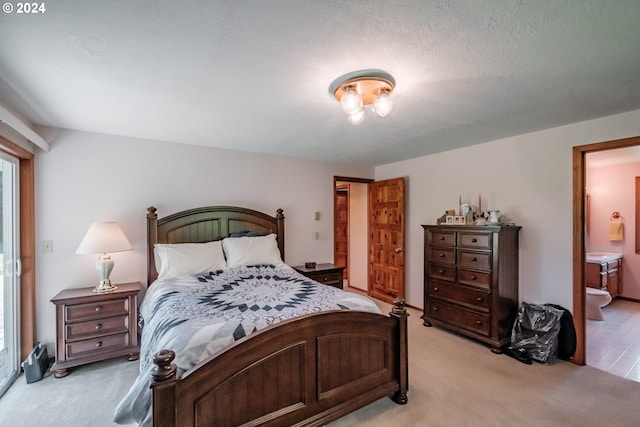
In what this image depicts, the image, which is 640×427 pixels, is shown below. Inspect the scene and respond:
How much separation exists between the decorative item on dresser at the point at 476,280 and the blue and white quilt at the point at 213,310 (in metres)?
1.60

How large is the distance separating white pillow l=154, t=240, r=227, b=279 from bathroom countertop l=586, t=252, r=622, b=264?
5367 mm

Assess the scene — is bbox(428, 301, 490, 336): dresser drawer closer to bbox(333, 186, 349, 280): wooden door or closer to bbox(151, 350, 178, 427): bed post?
bbox(333, 186, 349, 280): wooden door

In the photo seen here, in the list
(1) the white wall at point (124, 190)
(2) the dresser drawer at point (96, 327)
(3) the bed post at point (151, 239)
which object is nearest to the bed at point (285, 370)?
(2) the dresser drawer at point (96, 327)

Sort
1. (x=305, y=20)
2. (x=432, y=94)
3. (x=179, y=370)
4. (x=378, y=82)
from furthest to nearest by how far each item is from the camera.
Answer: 1. (x=432, y=94)
2. (x=378, y=82)
3. (x=179, y=370)
4. (x=305, y=20)

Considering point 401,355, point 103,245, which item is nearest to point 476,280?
point 401,355

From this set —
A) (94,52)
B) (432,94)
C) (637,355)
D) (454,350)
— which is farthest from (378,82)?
(637,355)

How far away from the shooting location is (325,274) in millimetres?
3787

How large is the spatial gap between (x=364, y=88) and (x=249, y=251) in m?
2.18

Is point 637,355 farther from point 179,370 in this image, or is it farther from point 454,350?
point 179,370

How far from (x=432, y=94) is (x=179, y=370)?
7.71 ft

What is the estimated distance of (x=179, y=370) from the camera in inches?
56.7

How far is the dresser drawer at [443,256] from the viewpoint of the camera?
3.37 m

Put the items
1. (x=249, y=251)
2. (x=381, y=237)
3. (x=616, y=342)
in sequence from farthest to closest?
(x=381, y=237), (x=249, y=251), (x=616, y=342)

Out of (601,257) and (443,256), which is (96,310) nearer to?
(443,256)
